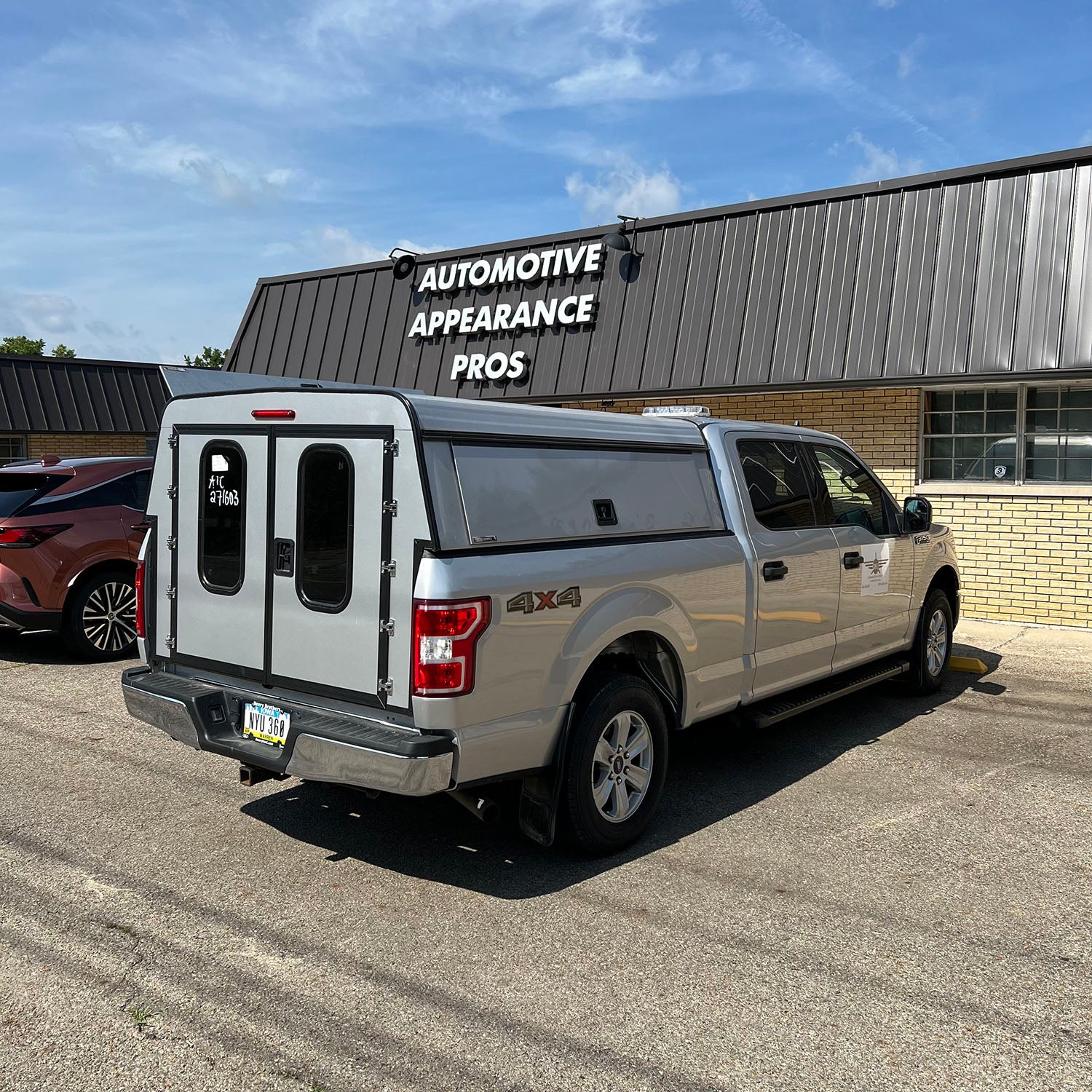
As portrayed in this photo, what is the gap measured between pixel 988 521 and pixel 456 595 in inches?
346

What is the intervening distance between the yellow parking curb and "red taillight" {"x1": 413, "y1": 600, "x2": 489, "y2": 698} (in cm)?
614

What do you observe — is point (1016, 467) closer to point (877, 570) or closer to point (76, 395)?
point (877, 570)

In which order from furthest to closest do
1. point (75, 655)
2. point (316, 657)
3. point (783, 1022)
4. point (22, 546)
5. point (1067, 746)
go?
point (75, 655) < point (22, 546) < point (1067, 746) < point (316, 657) < point (783, 1022)

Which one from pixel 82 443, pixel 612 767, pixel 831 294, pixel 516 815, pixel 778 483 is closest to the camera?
pixel 612 767

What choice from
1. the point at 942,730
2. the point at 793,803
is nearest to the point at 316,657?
the point at 793,803

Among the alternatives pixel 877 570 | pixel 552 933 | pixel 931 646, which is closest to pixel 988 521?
pixel 931 646

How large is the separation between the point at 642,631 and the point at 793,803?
142 centimetres

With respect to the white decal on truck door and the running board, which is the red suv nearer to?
the running board

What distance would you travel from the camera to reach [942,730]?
7.31 meters

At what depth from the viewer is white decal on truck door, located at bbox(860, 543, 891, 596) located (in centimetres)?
714

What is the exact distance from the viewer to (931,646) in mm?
8273

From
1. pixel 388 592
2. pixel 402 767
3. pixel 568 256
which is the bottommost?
pixel 402 767

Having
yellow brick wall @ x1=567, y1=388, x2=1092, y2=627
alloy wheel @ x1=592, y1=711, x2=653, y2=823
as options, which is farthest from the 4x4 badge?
yellow brick wall @ x1=567, y1=388, x2=1092, y2=627

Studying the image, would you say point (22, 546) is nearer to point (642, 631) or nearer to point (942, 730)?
point (642, 631)
